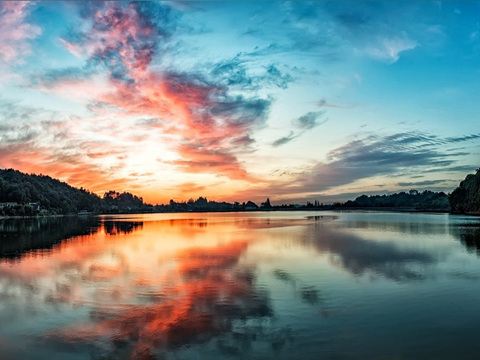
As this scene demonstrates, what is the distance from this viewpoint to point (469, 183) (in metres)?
145

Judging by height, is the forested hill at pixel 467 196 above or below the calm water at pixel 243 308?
above

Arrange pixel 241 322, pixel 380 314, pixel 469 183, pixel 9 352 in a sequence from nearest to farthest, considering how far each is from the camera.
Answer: pixel 9 352
pixel 241 322
pixel 380 314
pixel 469 183

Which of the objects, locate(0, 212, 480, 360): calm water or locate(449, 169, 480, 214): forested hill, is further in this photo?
locate(449, 169, 480, 214): forested hill

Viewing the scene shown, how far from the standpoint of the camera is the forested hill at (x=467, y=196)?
440 feet

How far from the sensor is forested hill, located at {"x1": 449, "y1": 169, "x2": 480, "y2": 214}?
440 ft

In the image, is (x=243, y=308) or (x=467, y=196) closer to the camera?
(x=243, y=308)

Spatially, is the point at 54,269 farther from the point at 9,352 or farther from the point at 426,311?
the point at 426,311

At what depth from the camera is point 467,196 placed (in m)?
147

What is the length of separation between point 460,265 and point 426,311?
49.0 ft

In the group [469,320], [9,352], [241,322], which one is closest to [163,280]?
[241,322]

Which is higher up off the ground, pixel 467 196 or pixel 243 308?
pixel 467 196

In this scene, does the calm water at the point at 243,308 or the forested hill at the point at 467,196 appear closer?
the calm water at the point at 243,308

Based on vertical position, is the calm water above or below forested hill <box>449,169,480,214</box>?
below

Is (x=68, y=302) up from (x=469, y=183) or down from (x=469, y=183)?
down
